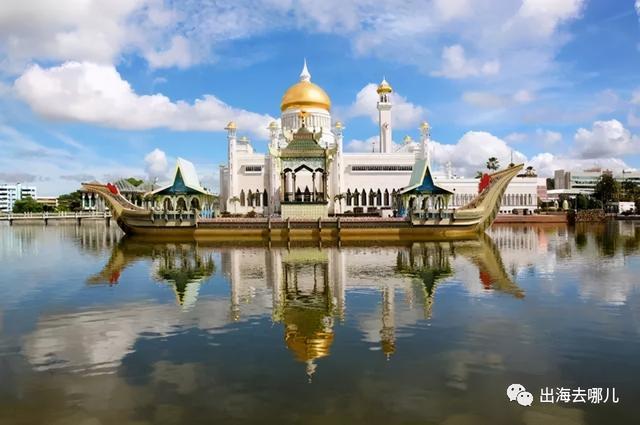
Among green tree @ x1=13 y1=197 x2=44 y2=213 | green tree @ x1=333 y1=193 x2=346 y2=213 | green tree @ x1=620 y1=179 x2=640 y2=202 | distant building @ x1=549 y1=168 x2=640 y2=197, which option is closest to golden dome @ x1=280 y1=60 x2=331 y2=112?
green tree @ x1=333 y1=193 x2=346 y2=213

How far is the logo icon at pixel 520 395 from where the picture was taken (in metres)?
6.51

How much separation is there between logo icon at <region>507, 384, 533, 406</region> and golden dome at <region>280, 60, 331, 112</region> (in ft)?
174

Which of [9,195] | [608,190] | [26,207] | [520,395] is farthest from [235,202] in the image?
[9,195]

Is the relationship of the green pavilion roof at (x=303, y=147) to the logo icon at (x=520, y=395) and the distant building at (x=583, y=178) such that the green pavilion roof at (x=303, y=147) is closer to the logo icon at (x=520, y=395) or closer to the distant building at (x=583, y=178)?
the logo icon at (x=520, y=395)

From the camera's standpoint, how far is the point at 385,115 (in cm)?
6100

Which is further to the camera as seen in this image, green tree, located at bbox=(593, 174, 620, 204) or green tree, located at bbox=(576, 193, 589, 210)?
green tree, located at bbox=(576, 193, 589, 210)

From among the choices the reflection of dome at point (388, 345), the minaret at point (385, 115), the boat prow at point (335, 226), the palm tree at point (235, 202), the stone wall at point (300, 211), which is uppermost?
the minaret at point (385, 115)

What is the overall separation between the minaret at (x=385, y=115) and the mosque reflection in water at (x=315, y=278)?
3351 cm

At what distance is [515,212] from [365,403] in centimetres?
5893

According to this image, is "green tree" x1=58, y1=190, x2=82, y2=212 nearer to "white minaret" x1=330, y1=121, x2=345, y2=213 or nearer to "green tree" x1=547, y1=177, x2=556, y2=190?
"white minaret" x1=330, y1=121, x2=345, y2=213

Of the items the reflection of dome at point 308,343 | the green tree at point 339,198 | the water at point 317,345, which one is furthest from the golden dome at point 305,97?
the reflection of dome at point 308,343

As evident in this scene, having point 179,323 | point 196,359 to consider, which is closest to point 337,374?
point 196,359

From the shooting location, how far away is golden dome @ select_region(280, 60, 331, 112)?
190 feet

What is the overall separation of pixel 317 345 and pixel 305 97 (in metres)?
51.3
